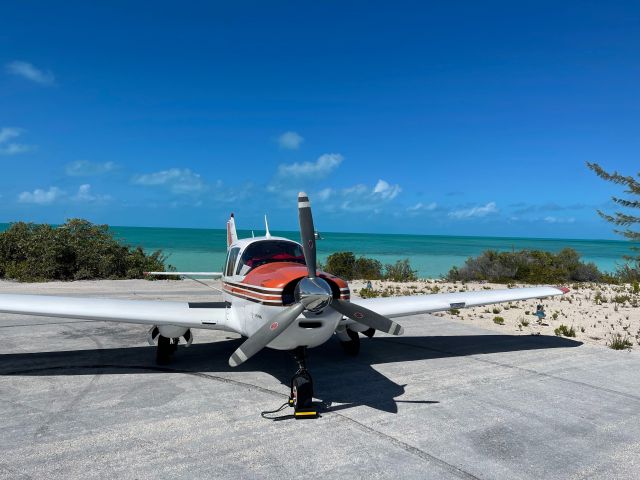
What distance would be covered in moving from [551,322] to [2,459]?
13.8 meters

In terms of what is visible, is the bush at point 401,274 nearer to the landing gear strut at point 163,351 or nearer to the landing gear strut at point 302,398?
the landing gear strut at point 163,351

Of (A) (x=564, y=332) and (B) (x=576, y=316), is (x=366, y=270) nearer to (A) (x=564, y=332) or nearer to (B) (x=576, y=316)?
(B) (x=576, y=316)

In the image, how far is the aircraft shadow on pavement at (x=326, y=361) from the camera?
716 centimetres

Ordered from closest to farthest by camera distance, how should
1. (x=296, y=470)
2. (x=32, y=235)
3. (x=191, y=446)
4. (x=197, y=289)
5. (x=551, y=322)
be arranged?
Result: (x=296, y=470)
(x=191, y=446)
(x=551, y=322)
(x=197, y=289)
(x=32, y=235)

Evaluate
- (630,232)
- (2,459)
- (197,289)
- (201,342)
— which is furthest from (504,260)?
(2,459)

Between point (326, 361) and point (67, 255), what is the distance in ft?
68.3

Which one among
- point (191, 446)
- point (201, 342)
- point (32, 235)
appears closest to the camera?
point (191, 446)

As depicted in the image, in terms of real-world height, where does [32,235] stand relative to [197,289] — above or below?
above

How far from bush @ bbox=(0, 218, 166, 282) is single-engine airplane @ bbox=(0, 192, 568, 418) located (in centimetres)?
1713

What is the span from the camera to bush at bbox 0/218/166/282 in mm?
23281

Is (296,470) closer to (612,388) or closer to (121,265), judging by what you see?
(612,388)

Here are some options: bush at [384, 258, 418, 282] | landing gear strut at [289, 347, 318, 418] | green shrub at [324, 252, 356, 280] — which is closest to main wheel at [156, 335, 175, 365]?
landing gear strut at [289, 347, 318, 418]

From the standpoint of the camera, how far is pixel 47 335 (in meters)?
10.9

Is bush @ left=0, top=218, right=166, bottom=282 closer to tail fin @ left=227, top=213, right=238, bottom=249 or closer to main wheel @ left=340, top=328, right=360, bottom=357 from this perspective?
tail fin @ left=227, top=213, right=238, bottom=249
